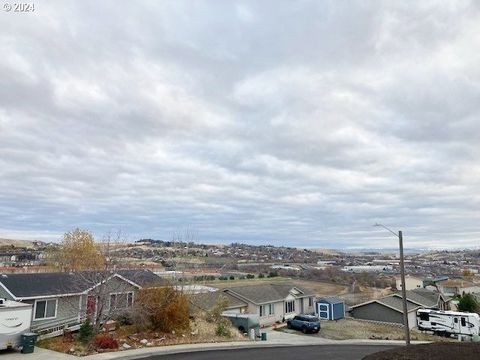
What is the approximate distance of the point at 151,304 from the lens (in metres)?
33.0

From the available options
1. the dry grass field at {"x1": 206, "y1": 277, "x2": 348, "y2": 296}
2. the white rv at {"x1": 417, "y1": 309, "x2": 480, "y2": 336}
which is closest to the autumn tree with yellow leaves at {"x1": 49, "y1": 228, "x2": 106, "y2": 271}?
the dry grass field at {"x1": 206, "y1": 277, "x2": 348, "y2": 296}

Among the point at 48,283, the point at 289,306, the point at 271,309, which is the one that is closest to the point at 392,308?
the point at 289,306

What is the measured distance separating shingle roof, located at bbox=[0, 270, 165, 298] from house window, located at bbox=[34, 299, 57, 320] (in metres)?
0.68

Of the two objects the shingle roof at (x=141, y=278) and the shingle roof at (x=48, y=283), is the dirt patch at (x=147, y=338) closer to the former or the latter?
the shingle roof at (x=48, y=283)

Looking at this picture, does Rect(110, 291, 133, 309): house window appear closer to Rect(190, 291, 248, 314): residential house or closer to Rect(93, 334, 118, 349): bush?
Rect(93, 334, 118, 349): bush

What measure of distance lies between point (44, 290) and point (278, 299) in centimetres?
2882

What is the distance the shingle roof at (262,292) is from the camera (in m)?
49.3

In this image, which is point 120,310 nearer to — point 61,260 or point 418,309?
point 61,260

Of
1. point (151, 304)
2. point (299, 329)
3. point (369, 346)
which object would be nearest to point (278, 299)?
point (299, 329)

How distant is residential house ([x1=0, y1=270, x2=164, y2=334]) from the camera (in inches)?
1181

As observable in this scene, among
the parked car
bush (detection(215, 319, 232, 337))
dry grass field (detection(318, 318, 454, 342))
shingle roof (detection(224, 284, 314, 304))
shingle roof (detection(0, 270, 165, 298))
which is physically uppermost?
shingle roof (detection(0, 270, 165, 298))

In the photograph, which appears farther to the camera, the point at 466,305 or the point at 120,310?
the point at 466,305

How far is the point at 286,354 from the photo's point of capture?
30.1 meters

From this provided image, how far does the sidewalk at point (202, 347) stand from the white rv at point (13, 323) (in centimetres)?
72
